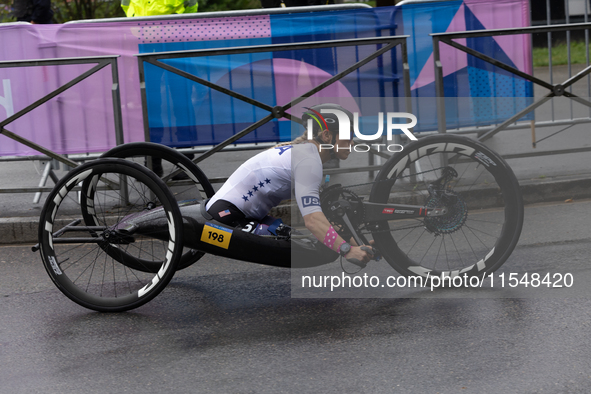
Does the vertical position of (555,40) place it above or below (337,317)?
above

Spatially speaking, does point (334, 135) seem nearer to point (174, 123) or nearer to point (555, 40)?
point (174, 123)

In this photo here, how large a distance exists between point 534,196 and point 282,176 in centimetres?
321

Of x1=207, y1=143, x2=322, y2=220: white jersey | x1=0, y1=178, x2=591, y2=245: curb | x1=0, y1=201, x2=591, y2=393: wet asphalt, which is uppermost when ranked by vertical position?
x1=207, y1=143, x2=322, y2=220: white jersey

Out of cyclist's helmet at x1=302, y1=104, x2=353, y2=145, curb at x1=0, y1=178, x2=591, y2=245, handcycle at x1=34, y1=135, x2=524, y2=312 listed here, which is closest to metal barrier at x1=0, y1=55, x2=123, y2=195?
curb at x1=0, y1=178, x2=591, y2=245

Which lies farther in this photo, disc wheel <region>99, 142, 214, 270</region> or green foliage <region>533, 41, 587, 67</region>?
green foliage <region>533, 41, 587, 67</region>

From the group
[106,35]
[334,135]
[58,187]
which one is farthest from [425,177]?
[106,35]

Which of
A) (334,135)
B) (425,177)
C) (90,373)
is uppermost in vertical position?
(334,135)

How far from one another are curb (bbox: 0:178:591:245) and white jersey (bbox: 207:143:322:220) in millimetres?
1883

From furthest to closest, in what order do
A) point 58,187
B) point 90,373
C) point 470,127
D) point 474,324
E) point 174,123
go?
point 470,127, point 174,123, point 58,187, point 474,324, point 90,373

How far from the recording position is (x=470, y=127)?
6.99 m

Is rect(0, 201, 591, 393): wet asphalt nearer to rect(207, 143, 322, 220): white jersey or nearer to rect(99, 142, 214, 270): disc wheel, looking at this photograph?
rect(99, 142, 214, 270): disc wheel

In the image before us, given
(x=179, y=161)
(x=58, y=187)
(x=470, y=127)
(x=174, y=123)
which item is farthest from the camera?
(x=470, y=127)

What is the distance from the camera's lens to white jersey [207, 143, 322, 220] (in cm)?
409

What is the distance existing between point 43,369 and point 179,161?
1.63 m
